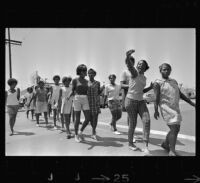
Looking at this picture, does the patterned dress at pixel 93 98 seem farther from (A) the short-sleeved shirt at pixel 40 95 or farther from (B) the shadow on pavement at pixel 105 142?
(A) the short-sleeved shirt at pixel 40 95

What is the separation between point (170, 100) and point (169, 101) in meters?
0.02

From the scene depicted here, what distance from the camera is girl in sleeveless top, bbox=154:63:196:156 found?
2.90 metres

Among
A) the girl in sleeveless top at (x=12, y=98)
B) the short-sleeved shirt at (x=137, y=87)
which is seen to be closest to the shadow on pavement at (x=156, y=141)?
the short-sleeved shirt at (x=137, y=87)

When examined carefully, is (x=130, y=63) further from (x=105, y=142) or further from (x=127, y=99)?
(x=105, y=142)

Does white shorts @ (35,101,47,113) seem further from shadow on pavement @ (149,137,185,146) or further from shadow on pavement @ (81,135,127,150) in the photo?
shadow on pavement @ (149,137,185,146)

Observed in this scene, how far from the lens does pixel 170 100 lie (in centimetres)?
293

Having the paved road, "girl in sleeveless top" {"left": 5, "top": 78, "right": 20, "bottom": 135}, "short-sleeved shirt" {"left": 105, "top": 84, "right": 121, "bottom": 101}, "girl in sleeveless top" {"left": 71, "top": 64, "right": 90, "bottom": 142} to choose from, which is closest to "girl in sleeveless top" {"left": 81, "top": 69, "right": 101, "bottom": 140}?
"girl in sleeveless top" {"left": 71, "top": 64, "right": 90, "bottom": 142}

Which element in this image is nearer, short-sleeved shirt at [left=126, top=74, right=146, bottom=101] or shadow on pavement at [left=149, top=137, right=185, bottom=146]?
short-sleeved shirt at [left=126, top=74, right=146, bottom=101]

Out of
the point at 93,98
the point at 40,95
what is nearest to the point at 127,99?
the point at 93,98

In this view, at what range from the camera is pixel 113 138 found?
14.2 feet
